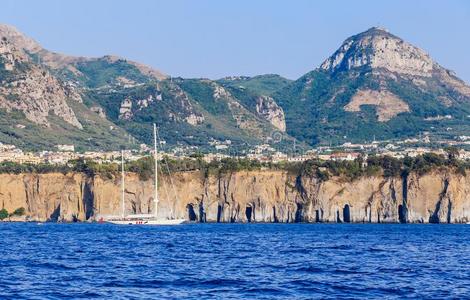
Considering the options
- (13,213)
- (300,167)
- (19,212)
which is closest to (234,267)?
(300,167)

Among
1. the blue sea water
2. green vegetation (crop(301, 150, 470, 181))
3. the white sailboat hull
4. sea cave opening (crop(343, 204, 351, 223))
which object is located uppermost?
green vegetation (crop(301, 150, 470, 181))

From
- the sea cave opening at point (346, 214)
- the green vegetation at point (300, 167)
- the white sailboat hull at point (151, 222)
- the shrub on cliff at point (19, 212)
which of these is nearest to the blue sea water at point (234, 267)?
the white sailboat hull at point (151, 222)

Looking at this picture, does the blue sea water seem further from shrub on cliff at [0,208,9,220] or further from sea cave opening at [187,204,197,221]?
shrub on cliff at [0,208,9,220]

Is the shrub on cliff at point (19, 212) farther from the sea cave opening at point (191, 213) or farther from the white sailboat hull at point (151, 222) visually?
the white sailboat hull at point (151, 222)

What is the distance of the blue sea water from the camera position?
57.0m

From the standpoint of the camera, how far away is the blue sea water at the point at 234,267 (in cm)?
5696

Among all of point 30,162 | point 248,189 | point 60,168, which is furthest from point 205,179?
point 30,162

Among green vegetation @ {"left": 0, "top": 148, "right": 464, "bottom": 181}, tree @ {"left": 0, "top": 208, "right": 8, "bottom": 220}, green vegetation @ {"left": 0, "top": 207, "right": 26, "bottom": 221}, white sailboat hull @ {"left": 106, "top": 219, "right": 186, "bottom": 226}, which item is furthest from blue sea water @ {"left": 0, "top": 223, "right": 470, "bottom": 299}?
green vegetation @ {"left": 0, "top": 207, "right": 26, "bottom": 221}

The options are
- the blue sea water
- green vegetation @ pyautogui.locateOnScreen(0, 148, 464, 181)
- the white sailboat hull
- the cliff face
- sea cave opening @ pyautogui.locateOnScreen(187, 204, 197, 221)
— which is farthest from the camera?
sea cave opening @ pyautogui.locateOnScreen(187, 204, 197, 221)

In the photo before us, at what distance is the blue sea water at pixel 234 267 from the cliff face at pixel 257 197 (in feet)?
165

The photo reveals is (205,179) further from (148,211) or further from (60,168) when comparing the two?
(60,168)

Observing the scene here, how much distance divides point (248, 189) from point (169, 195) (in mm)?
10054

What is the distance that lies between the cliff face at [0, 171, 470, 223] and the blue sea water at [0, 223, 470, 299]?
165 feet

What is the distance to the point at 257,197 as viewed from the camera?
162750 millimetres
